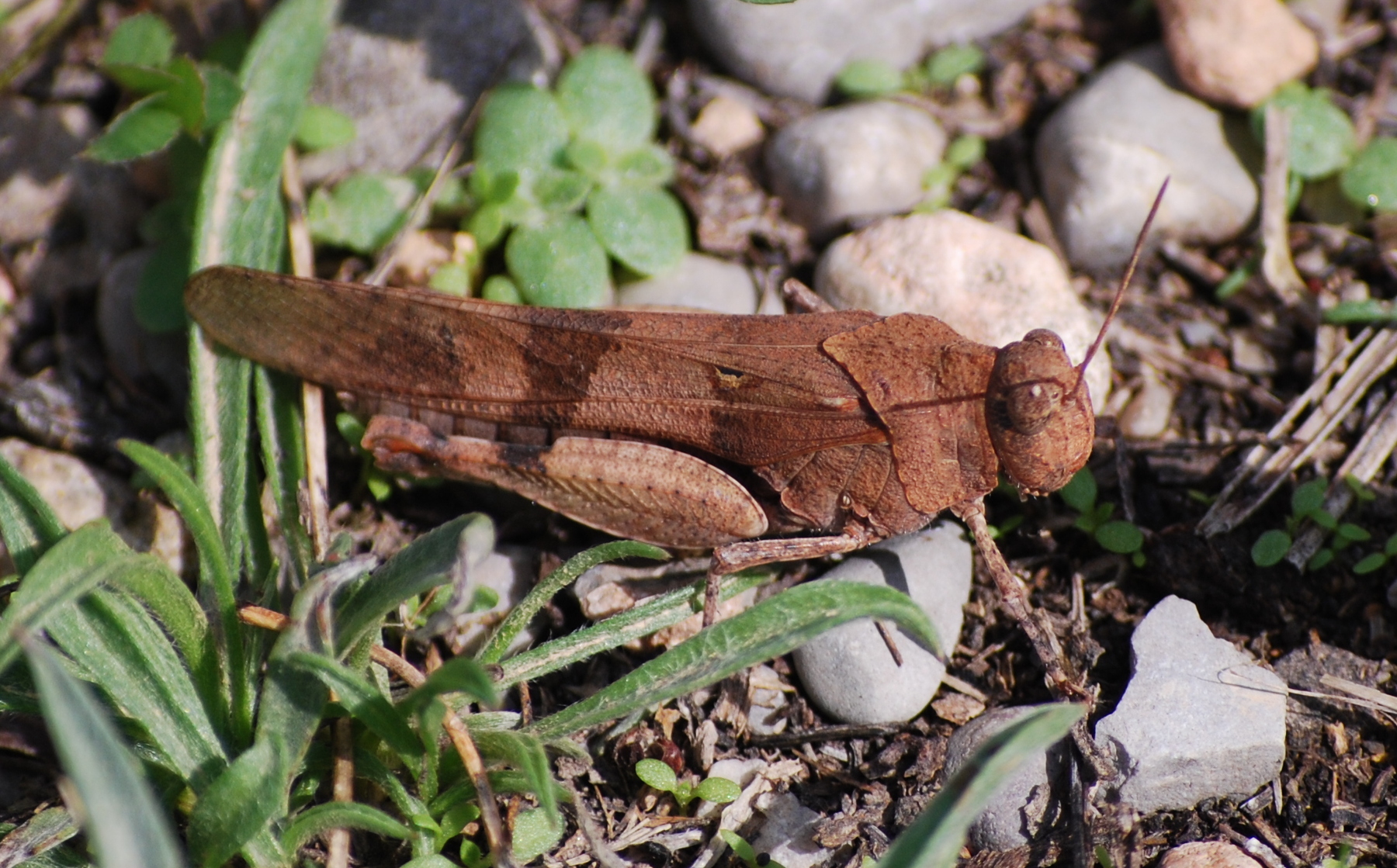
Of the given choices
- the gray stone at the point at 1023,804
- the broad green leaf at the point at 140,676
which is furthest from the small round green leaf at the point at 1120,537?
the broad green leaf at the point at 140,676

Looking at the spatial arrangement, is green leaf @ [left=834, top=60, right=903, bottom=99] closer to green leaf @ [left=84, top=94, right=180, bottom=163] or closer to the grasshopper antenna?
the grasshopper antenna

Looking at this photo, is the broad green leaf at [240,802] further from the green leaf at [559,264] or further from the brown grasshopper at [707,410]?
the green leaf at [559,264]

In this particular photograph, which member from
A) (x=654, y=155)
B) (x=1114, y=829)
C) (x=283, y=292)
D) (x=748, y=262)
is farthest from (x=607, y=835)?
(x=654, y=155)

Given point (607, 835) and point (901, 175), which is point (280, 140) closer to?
point (901, 175)

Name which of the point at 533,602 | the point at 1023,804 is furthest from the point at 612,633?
the point at 1023,804

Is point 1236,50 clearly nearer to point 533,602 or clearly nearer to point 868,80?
point 868,80

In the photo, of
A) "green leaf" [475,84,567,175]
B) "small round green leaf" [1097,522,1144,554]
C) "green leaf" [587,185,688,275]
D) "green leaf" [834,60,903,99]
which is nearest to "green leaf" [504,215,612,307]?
"green leaf" [587,185,688,275]
